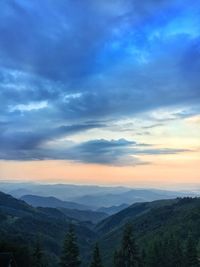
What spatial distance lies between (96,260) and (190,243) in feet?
88.6

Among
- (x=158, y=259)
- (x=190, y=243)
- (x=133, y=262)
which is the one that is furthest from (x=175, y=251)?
(x=133, y=262)

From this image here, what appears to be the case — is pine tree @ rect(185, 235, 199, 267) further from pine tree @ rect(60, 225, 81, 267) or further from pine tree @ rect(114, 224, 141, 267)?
pine tree @ rect(60, 225, 81, 267)

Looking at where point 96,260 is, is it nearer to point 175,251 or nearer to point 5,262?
point 5,262

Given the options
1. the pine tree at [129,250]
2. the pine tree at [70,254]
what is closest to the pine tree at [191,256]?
the pine tree at [129,250]

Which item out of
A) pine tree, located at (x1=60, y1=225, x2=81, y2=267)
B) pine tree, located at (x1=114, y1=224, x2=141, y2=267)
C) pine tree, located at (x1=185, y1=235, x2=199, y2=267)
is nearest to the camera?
pine tree, located at (x1=60, y1=225, x2=81, y2=267)

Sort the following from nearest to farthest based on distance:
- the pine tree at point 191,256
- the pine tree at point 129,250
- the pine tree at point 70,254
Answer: the pine tree at point 70,254 < the pine tree at point 129,250 < the pine tree at point 191,256

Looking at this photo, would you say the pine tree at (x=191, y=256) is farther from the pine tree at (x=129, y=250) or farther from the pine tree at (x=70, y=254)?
the pine tree at (x=70, y=254)

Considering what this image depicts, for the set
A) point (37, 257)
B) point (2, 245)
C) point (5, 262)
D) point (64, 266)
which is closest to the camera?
point (5, 262)

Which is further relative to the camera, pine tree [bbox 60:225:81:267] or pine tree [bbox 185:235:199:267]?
pine tree [bbox 185:235:199:267]

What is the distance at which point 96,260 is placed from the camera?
268ft

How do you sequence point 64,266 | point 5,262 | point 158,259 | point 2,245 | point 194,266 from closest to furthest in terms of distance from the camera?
point 5,262 → point 64,266 → point 194,266 → point 158,259 → point 2,245

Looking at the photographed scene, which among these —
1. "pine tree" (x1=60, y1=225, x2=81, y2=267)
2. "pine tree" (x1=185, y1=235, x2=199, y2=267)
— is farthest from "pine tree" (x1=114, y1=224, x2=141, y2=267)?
"pine tree" (x1=185, y1=235, x2=199, y2=267)

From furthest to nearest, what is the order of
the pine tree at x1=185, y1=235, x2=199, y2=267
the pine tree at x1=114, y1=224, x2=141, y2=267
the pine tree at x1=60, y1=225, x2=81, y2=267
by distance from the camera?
the pine tree at x1=185, y1=235, x2=199, y2=267, the pine tree at x1=114, y1=224, x2=141, y2=267, the pine tree at x1=60, y1=225, x2=81, y2=267

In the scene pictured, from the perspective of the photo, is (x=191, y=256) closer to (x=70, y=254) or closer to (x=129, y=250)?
(x=129, y=250)
